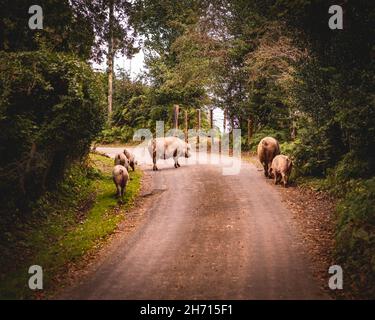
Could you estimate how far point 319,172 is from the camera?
1903 centimetres

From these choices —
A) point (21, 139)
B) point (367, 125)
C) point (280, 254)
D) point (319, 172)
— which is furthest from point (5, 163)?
point (319, 172)

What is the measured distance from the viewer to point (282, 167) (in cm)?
1895

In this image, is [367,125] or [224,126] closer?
[367,125]

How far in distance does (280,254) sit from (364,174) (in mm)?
5473

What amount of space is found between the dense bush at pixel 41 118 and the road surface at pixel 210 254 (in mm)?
3787

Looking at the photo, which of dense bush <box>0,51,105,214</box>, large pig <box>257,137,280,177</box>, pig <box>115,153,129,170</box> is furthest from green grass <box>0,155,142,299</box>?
large pig <box>257,137,280,177</box>

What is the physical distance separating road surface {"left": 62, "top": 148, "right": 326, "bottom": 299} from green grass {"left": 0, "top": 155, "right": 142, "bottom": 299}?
1.00 meters

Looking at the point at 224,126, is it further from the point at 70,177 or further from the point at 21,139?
the point at 21,139

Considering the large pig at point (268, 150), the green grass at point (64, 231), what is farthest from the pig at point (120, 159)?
the large pig at point (268, 150)

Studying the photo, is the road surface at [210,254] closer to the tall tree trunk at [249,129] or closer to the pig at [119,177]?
the pig at [119,177]

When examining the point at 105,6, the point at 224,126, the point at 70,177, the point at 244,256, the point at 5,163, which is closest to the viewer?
the point at 244,256

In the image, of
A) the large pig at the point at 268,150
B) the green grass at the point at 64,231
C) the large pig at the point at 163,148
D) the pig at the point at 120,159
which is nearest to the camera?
the green grass at the point at 64,231

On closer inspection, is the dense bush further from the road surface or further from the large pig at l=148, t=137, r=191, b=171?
the large pig at l=148, t=137, r=191, b=171

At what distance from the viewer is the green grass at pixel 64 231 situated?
10.3m
